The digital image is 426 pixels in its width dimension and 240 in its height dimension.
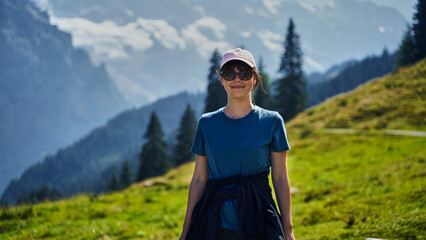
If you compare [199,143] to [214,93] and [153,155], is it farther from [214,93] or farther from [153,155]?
[153,155]

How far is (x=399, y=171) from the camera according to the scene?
12.0 m

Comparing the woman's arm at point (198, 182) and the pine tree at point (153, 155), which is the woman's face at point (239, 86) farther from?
the pine tree at point (153, 155)

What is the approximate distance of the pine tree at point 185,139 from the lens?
182 ft

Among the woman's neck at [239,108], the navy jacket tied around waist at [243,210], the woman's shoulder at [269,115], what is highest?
the woman's neck at [239,108]

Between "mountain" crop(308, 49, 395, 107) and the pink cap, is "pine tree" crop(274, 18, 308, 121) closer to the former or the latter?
the pink cap

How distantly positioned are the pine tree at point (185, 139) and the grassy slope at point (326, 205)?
3070 cm

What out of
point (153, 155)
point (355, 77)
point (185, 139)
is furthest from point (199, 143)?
point (355, 77)

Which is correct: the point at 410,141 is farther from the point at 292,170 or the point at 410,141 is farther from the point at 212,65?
the point at 212,65

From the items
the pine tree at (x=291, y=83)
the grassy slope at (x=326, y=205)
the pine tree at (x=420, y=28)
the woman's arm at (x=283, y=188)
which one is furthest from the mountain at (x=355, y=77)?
the woman's arm at (x=283, y=188)

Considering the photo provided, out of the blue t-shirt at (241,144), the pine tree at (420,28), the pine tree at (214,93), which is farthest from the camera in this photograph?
the pine tree at (214,93)

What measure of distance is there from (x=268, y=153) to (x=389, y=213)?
4.91 metres

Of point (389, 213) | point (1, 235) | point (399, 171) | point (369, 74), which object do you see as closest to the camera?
point (389, 213)

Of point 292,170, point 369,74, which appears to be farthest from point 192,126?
point 369,74

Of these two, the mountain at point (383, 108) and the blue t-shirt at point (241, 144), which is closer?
the blue t-shirt at point (241, 144)
